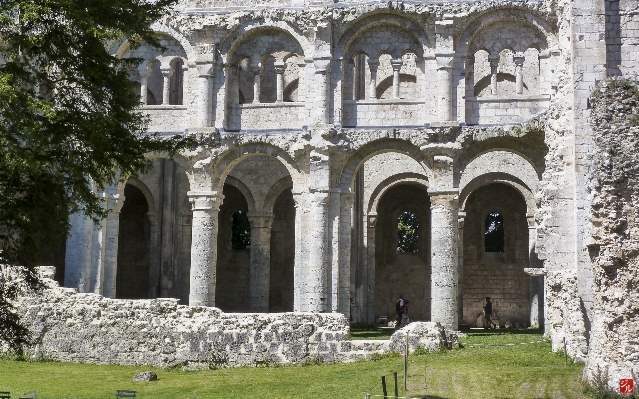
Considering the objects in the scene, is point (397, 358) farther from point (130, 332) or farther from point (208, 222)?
point (208, 222)

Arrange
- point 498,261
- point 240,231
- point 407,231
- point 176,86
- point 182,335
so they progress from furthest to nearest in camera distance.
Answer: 1. point 407,231
2. point 240,231
3. point 498,261
4. point 176,86
5. point 182,335

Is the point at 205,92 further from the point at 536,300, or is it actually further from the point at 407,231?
the point at 407,231

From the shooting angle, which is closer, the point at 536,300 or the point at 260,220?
the point at 536,300

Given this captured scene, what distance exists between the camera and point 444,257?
23375 millimetres

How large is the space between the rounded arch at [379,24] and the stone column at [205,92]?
12.2 feet

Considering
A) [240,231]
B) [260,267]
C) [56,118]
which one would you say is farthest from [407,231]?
[56,118]

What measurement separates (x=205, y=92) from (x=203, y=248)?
4.48m

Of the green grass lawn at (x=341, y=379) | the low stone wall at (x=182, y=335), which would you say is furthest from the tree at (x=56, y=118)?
the low stone wall at (x=182, y=335)

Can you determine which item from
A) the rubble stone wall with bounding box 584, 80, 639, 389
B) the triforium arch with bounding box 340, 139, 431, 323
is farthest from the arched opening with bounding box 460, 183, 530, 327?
the rubble stone wall with bounding box 584, 80, 639, 389

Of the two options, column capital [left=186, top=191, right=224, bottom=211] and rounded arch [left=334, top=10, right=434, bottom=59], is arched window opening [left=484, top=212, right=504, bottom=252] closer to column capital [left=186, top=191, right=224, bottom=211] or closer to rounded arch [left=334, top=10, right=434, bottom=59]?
rounded arch [left=334, top=10, right=434, bottom=59]

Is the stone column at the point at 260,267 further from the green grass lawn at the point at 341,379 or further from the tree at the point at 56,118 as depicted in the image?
the tree at the point at 56,118

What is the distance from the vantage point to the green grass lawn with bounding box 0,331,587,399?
14.1 m

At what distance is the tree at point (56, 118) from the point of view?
12227 mm

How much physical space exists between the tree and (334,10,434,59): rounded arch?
446 inches
